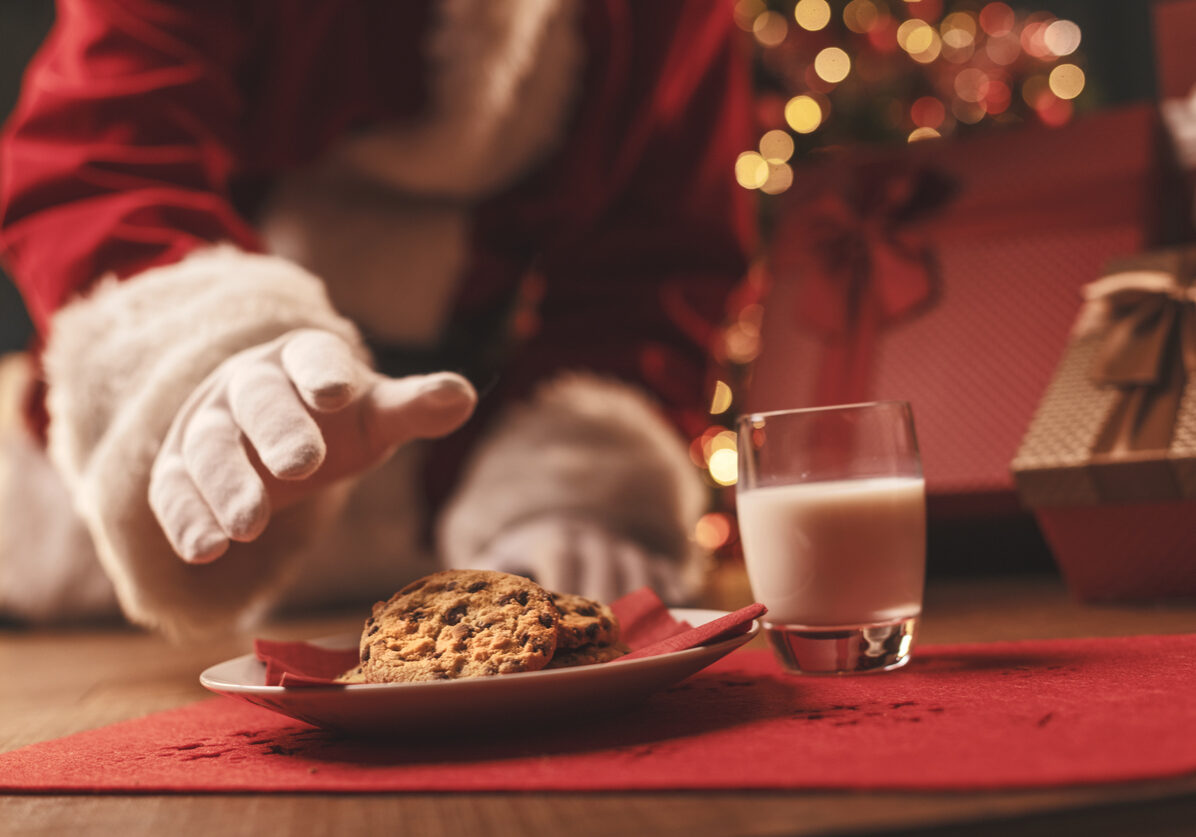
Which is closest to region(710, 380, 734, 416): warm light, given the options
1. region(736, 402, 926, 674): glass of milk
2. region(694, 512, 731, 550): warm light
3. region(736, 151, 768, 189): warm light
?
region(694, 512, 731, 550): warm light

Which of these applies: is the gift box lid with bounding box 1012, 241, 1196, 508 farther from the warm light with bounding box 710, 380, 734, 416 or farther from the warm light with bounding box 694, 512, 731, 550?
the warm light with bounding box 694, 512, 731, 550

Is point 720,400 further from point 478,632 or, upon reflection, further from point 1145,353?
point 478,632

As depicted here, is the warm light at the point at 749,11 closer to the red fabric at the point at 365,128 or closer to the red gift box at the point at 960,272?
the red fabric at the point at 365,128

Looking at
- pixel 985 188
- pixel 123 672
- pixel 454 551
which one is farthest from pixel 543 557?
pixel 985 188

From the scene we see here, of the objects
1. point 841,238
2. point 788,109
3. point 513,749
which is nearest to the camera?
point 513,749

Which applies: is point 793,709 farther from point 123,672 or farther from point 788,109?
point 788,109
